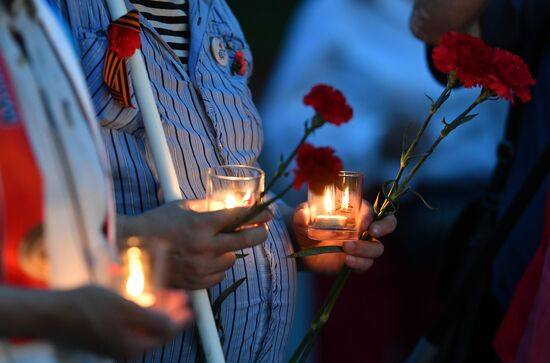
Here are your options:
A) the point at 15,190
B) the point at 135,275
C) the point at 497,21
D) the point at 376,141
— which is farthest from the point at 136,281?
the point at 376,141

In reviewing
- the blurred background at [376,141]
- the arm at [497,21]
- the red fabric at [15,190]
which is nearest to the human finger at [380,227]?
the red fabric at [15,190]

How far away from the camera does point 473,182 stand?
239 centimetres

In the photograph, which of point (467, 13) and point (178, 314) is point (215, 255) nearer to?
point (178, 314)

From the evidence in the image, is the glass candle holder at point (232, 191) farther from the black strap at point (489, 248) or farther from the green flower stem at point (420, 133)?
the black strap at point (489, 248)

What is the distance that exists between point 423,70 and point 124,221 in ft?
5.61

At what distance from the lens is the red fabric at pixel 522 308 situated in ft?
4.62

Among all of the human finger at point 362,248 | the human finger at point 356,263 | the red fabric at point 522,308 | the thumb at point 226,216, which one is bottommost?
the red fabric at point 522,308

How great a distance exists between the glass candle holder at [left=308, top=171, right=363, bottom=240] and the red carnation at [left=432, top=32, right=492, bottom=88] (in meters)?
0.26

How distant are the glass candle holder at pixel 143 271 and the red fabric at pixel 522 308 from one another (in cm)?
101

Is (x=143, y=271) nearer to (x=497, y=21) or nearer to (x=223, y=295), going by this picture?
(x=223, y=295)

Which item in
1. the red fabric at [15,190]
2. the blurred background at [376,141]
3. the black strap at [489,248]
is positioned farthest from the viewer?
the blurred background at [376,141]

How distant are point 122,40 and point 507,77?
1.84ft

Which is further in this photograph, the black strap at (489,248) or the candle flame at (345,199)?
the black strap at (489,248)

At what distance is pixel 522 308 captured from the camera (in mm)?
1451
